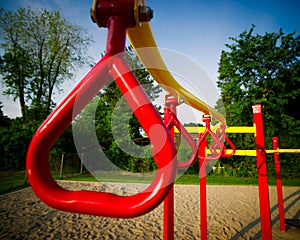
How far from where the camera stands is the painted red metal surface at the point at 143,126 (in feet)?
1.24

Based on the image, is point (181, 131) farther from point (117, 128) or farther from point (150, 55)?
point (117, 128)

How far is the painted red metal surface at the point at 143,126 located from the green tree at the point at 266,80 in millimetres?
13670

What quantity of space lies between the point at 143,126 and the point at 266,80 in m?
16.0

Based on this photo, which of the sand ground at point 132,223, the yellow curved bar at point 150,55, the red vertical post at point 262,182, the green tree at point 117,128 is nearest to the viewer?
the yellow curved bar at point 150,55

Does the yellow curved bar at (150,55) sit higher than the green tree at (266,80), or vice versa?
the green tree at (266,80)

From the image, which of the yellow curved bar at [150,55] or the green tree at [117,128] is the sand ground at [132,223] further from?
the green tree at [117,128]

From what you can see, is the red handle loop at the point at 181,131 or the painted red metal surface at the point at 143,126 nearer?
the painted red metal surface at the point at 143,126

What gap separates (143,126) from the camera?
399 millimetres

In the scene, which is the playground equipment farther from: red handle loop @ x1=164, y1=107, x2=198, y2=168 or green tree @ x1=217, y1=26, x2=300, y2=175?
green tree @ x1=217, y1=26, x2=300, y2=175

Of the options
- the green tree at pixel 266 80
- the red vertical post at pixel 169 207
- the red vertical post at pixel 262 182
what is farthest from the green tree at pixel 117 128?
the red vertical post at pixel 169 207

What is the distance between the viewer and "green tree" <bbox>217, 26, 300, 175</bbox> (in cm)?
1270

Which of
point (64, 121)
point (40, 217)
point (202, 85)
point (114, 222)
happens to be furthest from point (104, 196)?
point (40, 217)

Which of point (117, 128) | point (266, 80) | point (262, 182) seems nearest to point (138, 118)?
point (262, 182)

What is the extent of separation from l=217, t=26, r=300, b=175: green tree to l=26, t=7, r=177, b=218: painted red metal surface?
13670mm
